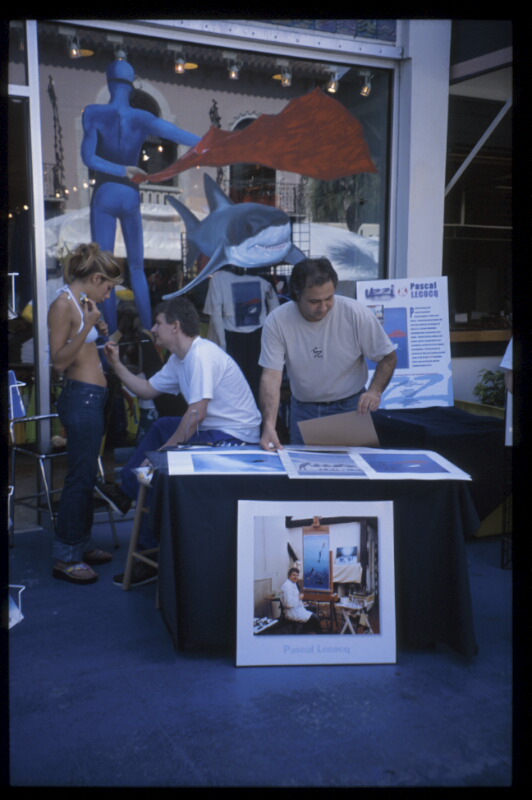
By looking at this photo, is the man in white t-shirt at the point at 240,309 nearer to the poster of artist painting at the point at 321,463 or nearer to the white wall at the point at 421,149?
the white wall at the point at 421,149

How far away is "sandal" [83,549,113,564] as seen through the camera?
436 centimetres

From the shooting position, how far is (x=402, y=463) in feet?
10.8

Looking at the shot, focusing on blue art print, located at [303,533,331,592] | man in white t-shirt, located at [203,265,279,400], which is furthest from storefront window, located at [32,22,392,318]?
blue art print, located at [303,533,331,592]

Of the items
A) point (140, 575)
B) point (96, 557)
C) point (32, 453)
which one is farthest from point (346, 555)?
point (32, 453)

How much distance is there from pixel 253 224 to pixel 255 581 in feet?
11.0

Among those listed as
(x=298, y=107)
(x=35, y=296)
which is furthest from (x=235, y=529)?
(x=298, y=107)

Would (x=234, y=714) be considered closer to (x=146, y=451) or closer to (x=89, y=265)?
(x=146, y=451)

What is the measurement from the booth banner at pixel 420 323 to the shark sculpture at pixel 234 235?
2.50 ft

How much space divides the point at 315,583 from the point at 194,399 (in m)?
1.27

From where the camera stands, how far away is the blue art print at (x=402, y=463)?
319 cm

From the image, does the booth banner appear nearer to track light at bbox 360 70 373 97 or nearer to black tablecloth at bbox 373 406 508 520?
black tablecloth at bbox 373 406 508 520

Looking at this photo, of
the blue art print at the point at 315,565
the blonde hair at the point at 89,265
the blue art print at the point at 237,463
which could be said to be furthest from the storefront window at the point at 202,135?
the blue art print at the point at 315,565

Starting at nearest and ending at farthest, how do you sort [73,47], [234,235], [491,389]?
[73,47] → [234,235] → [491,389]

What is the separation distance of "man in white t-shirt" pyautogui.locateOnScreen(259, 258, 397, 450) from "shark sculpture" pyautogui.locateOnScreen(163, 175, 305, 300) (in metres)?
1.79
